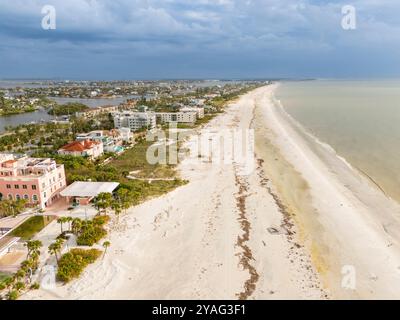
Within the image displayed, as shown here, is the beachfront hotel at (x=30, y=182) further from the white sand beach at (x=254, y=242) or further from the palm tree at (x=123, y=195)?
the white sand beach at (x=254, y=242)

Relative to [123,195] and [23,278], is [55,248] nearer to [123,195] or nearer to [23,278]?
[23,278]

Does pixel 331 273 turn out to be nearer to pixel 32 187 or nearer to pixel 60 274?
pixel 60 274

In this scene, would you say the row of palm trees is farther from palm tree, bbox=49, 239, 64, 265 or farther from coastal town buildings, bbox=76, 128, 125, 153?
coastal town buildings, bbox=76, 128, 125, 153

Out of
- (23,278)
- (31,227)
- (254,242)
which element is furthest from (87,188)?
(254,242)

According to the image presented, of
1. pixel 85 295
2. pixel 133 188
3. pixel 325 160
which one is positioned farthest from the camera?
pixel 325 160

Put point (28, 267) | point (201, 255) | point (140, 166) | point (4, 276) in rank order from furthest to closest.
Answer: point (140, 166) < point (201, 255) < point (4, 276) < point (28, 267)

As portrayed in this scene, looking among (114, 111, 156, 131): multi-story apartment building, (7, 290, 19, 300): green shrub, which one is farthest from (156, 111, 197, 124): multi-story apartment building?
(7, 290, 19, 300): green shrub
